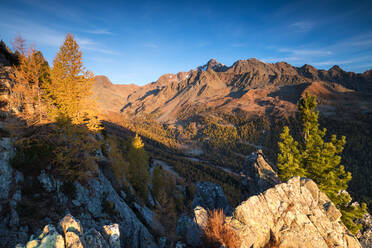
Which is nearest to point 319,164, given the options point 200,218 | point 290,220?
point 290,220

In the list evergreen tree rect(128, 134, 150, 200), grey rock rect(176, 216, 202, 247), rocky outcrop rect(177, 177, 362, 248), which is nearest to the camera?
grey rock rect(176, 216, 202, 247)

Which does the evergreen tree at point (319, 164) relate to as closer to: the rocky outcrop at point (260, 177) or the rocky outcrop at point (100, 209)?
the rocky outcrop at point (260, 177)

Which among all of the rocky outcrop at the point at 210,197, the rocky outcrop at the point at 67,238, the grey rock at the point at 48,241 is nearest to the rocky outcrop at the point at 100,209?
the rocky outcrop at the point at 67,238

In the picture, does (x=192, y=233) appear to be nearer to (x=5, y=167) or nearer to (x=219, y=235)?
(x=219, y=235)

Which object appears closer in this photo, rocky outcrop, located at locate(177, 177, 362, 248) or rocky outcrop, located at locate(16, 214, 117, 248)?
rocky outcrop, located at locate(16, 214, 117, 248)

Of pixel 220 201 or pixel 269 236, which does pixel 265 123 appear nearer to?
pixel 220 201

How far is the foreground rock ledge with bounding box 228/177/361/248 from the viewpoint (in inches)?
371

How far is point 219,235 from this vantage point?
814 centimetres

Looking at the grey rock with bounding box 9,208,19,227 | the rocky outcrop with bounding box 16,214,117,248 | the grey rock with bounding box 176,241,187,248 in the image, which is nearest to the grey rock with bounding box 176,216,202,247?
the grey rock with bounding box 176,241,187,248

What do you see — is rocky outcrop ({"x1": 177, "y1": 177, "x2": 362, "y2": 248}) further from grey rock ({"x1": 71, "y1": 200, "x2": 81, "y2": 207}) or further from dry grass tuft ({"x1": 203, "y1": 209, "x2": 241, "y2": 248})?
grey rock ({"x1": 71, "y1": 200, "x2": 81, "y2": 207})

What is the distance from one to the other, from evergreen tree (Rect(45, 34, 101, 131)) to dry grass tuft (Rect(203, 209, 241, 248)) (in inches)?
633

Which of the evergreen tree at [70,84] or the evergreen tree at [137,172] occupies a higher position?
the evergreen tree at [70,84]

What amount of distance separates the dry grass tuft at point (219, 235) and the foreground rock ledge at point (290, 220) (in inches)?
25.9

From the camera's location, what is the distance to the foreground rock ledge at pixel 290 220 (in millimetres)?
9430
